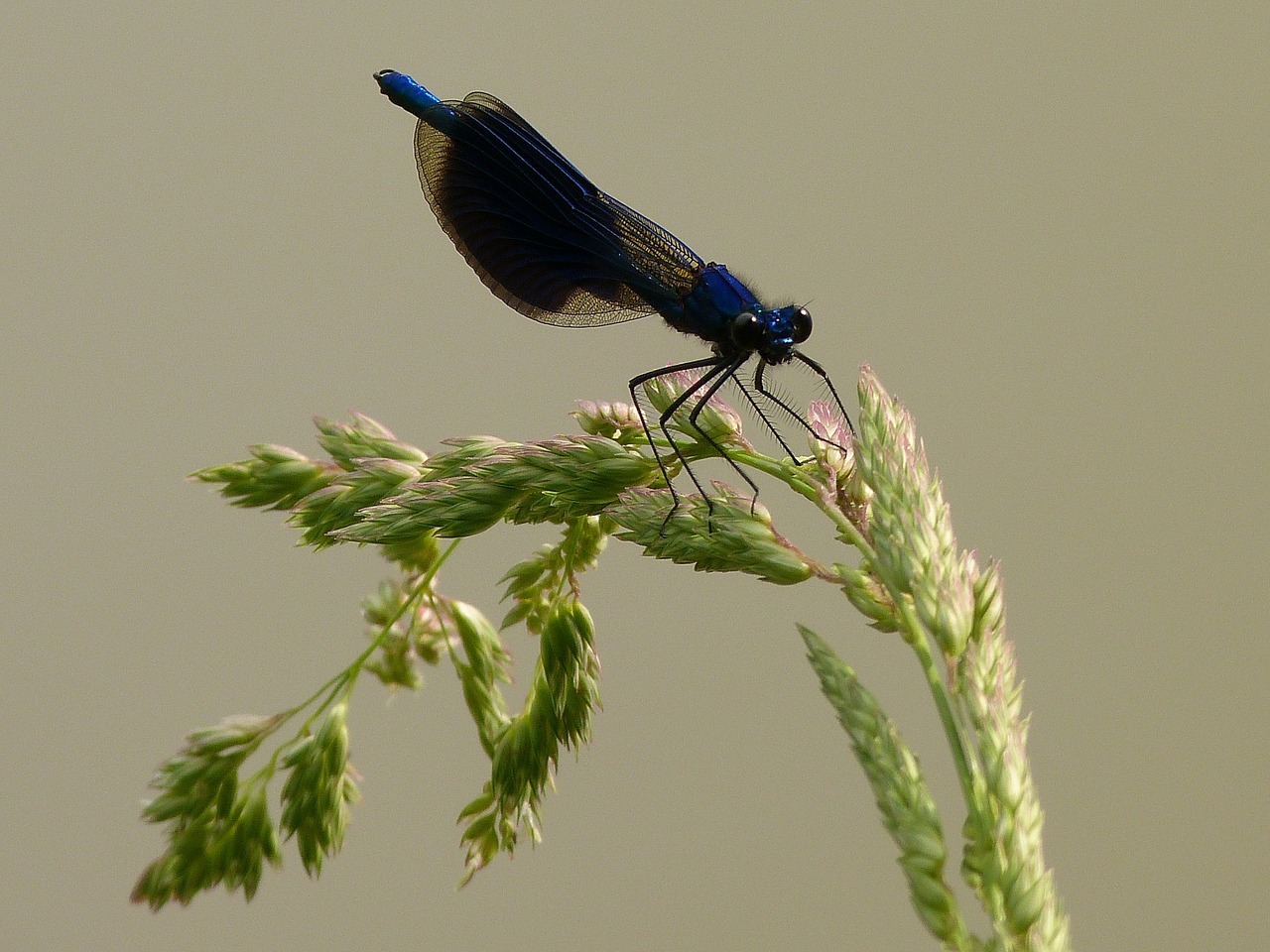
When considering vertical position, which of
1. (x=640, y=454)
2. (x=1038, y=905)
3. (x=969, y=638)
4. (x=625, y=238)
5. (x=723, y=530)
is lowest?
(x=1038, y=905)

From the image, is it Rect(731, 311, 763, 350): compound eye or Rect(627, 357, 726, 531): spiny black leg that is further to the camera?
Rect(731, 311, 763, 350): compound eye

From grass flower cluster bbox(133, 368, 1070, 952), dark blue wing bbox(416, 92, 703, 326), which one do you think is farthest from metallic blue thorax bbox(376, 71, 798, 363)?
grass flower cluster bbox(133, 368, 1070, 952)

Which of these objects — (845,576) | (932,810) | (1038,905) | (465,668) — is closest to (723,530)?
(845,576)

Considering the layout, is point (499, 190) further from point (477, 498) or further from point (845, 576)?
point (845, 576)

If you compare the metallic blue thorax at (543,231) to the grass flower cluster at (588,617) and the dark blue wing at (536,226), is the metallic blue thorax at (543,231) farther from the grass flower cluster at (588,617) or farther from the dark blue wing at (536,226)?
the grass flower cluster at (588,617)

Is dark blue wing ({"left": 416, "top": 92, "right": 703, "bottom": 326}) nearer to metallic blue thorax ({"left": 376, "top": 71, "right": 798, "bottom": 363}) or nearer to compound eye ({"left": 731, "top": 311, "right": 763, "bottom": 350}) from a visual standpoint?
metallic blue thorax ({"left": 376, "top": 71, "right": 798, "bottom": 363})

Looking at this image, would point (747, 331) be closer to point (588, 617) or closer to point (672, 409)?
point (672, 409)
